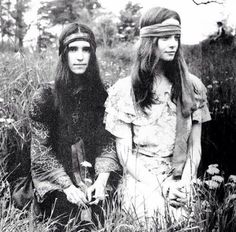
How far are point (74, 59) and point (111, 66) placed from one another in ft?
4.09

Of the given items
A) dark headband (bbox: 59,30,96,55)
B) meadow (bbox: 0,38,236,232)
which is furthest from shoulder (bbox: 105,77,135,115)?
dark headband (bbox: 59,30,96,55)

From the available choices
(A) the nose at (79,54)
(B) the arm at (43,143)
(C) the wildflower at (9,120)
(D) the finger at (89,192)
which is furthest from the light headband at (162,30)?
(C) the wildflower at (9,120)

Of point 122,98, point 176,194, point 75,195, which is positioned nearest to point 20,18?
point 122,98

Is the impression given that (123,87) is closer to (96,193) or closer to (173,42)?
(173,42)

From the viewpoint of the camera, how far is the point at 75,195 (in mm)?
2367

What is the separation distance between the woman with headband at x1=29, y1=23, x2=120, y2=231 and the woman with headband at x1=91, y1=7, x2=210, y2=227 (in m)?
0.13

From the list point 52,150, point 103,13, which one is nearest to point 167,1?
point 103,13

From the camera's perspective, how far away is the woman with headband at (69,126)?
251cm

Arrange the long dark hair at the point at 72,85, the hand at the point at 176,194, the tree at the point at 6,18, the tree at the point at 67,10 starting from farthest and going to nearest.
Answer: the tree at the point at 6,18, the tree at the point at 67,10, the long dark hair at the point at 72,85, the hand at the point at 176,194

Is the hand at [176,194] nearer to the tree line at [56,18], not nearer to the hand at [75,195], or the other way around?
the hand at [75,195]

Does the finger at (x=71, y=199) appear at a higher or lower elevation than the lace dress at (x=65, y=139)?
lower

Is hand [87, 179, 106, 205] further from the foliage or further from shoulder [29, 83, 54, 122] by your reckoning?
the foliage

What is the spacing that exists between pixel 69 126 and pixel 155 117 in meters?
0.57

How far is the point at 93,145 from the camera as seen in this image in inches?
104
